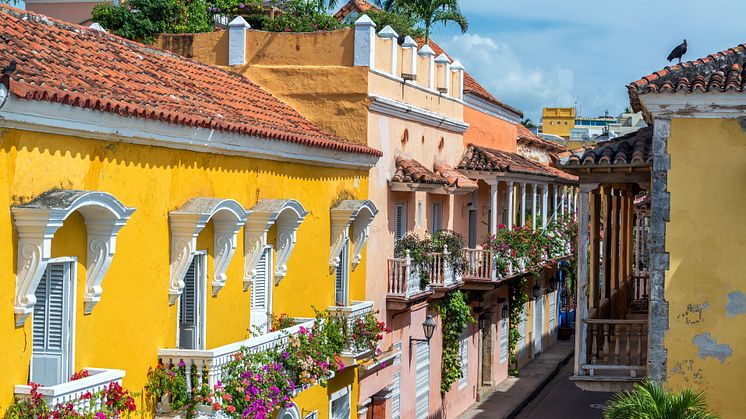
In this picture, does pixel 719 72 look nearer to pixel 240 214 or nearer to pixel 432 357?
pixel 240 214

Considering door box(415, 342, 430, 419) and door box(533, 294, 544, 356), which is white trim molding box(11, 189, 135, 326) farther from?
door box(533, 294, 544, 356)

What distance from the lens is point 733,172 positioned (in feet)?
48.3

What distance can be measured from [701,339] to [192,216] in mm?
6707

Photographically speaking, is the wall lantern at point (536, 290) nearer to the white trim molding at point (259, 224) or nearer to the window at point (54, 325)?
the white trim molding at point (259, 224)

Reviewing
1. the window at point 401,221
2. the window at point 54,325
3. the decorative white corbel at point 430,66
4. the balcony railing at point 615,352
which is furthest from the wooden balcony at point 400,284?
the window at point 54,325

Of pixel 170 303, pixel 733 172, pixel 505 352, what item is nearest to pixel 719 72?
pixel 733 172

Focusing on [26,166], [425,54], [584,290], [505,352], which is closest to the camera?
[26,166]

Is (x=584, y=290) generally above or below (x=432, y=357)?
above

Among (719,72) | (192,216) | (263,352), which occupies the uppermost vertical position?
(719,72)

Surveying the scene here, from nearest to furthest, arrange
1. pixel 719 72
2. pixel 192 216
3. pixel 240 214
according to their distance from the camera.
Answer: pixel 192 216, pixel 240 214, pixel 719 72

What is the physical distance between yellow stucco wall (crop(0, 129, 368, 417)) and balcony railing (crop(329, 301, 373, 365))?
0.92m

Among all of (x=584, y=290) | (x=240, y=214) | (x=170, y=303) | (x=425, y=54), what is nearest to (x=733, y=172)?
(x=584, y=290)

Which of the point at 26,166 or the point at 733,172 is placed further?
the point at 733,172

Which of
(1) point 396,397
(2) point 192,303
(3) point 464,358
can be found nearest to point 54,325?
(2) point 192,303
